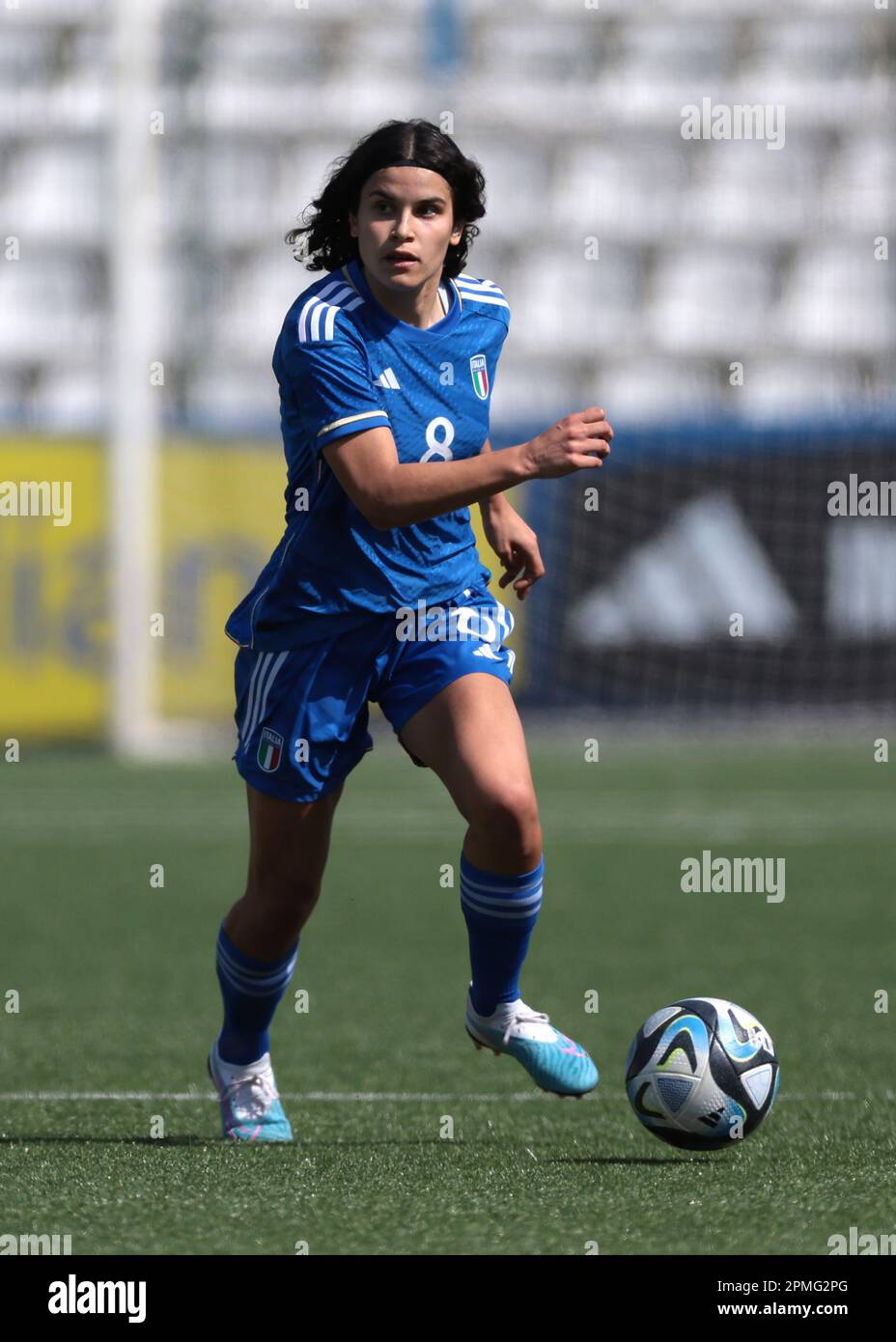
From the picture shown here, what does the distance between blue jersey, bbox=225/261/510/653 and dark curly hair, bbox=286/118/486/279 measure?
0.09 metres

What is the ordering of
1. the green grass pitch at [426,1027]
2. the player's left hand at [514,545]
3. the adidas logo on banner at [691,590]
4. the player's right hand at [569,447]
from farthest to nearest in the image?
the adidas logo on banner at [691,590] < the player's left hand at [514,545] < the player's right hand at [569,447] < the green grass pitch at [426,1027]

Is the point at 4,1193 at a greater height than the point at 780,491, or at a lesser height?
lesser

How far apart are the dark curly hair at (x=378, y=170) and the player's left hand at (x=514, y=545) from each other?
18.8 inches

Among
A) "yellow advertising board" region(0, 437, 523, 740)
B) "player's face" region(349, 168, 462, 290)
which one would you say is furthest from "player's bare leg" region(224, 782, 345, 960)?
"yellow advertising board" region(0, 437, 523, 740)

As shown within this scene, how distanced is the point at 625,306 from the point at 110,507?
272 inches

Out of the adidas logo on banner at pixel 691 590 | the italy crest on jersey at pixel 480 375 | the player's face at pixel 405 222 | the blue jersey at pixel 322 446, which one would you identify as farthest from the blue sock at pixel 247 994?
the adidas logo on banner at pixel 691 590

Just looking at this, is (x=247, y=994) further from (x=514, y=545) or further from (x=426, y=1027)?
(x=426, y=1027)

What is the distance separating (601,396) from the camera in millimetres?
17766

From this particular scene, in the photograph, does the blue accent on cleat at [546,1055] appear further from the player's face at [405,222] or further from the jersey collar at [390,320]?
the player's face at [405,222]

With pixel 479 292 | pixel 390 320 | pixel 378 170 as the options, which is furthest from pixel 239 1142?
pixel 378 170

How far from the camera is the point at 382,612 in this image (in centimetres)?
383

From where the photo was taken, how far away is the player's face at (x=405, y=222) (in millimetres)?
3748
